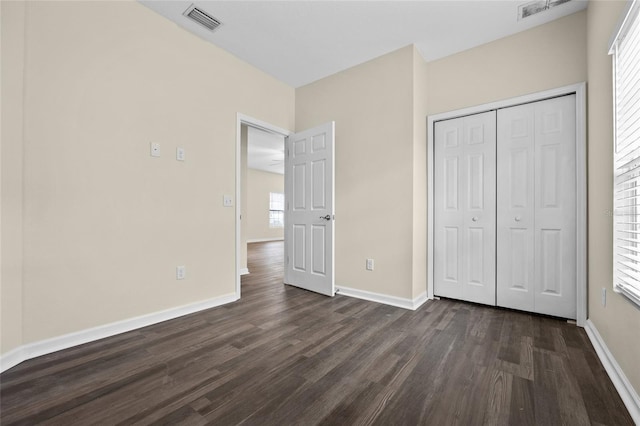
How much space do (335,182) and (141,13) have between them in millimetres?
2487

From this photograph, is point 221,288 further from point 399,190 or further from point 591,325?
point 591,325

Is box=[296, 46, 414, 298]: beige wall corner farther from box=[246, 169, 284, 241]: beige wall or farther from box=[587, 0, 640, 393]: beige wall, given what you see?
box=[246, 169, 284, 241]: beige wall

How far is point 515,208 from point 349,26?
2.40 meters

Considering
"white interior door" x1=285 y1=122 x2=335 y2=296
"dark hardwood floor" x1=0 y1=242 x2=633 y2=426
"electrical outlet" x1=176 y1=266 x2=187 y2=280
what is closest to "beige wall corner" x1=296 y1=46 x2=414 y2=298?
"white interior door" x1=285 y1=122 x2=335 y2=296

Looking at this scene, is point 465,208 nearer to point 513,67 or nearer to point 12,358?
point 513,67

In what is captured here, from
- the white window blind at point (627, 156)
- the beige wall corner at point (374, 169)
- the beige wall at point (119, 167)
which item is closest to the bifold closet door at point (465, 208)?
the beige wall corner at point (374, 169)

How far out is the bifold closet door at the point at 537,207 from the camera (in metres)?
2.58

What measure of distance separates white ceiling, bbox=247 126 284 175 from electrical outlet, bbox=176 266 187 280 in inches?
117

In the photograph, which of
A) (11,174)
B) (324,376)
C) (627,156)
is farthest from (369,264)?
(11,174)

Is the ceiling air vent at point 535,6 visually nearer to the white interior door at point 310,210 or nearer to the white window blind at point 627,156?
the white window blind at point 627,156

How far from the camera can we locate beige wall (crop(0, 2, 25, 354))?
1.81m

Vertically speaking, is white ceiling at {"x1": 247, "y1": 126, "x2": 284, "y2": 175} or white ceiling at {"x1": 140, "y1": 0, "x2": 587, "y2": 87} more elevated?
white ceiling at {"x1": 140, "y1": 0, "x2": 587, "y2": 87}

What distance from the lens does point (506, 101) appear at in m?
2.85

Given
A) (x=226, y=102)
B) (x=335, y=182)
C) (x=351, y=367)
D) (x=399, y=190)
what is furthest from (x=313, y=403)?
(x=226, y=102)
